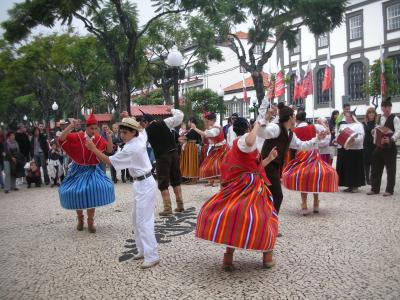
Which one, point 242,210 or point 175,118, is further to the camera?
point 175,118

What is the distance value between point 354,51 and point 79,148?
30818 millimetres

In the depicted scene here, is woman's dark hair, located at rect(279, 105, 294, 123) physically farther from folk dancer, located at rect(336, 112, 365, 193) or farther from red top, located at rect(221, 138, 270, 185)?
folk dancer, located at rect(336, 112, 365, 193)

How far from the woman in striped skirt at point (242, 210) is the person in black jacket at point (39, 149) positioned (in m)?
10.9

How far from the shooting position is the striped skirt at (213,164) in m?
9.58

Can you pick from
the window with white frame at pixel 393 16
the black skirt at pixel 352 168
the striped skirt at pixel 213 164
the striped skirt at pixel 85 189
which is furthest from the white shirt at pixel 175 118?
the window with white frame at pixel 393 16

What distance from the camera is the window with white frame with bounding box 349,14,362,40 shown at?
33219mm

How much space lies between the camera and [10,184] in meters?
13.1

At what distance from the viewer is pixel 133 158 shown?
511 centimetres

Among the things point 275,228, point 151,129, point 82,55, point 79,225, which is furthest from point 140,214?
point 82,55

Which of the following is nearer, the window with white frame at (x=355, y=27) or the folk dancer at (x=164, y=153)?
the folk dancer at (x=164, y=153)

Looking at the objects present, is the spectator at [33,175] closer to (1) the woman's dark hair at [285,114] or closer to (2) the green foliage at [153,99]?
(1) the woman's dark hair at [285,114]

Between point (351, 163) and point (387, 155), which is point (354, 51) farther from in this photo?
point (387, 155)

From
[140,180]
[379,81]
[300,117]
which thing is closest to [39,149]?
[300,117]

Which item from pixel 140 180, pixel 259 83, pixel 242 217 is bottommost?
pixel 242 217
